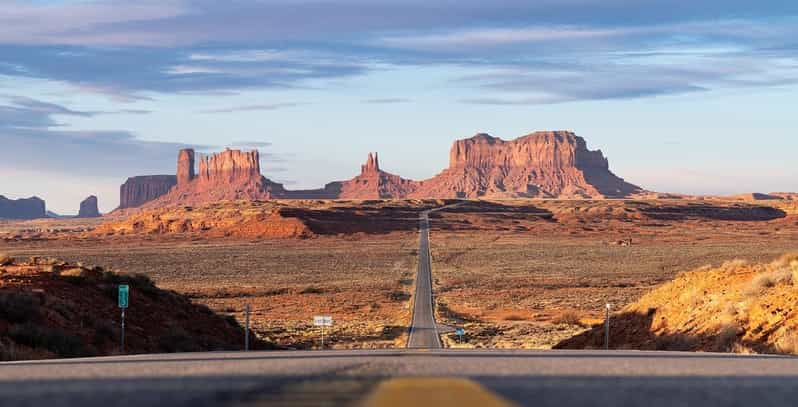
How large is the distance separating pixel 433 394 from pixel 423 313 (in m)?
41.2

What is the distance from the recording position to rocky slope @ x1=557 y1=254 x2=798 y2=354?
Answer: 54.6ft

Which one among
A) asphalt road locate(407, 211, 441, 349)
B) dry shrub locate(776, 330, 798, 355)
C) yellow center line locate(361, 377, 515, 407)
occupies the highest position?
yellow center line locate(361, 377, 515, 407)

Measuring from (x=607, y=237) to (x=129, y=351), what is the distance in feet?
375

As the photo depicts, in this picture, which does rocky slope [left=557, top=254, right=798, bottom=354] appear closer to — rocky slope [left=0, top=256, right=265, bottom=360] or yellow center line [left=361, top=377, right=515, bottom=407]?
yellow center line [left=361, top=377, right=515, bottom=407]

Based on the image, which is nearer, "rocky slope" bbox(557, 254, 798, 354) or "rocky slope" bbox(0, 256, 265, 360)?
"rocky slope" bbox(0, 256, 265, 360)

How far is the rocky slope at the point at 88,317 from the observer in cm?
1617

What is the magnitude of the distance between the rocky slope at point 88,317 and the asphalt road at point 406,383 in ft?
23.1

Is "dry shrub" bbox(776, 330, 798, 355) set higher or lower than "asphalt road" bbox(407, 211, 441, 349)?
higher

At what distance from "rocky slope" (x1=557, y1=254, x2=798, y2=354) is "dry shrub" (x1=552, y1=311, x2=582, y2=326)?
1338cm

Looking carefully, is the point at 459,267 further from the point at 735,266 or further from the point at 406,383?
the point at 406,383

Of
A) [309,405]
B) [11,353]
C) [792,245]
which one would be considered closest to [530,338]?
[11,353]

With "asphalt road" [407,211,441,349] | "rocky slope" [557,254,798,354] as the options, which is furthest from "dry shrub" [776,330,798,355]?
"asphalt road" [407,211,441,349]

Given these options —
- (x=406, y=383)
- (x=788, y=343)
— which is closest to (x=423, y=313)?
(x=788, y=343)

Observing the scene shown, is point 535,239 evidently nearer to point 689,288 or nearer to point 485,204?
point 485,204
